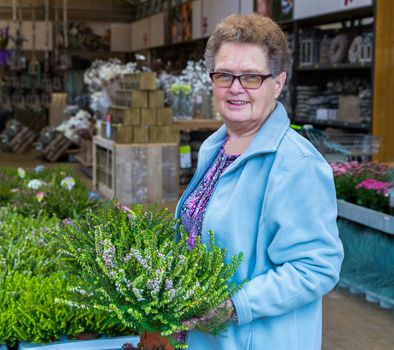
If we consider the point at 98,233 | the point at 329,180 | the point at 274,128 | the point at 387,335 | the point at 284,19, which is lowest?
the point at 387,335

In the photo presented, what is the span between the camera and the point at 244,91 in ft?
5.28

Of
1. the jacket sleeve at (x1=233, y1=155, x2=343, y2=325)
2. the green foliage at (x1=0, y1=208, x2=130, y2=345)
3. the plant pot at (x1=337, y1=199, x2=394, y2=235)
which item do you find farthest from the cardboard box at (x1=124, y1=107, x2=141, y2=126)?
the jacket sleeve at (x1=233, y1=155, x2=343, y2=325)

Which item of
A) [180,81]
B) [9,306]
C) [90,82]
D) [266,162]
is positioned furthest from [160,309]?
[90,82]

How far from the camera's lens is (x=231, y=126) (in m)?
1.69

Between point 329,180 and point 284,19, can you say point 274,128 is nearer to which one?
point 329,180

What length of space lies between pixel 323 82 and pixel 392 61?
1737mm

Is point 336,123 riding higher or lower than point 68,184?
higher

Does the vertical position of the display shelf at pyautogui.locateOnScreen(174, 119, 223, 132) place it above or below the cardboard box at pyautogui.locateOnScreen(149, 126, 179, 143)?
above

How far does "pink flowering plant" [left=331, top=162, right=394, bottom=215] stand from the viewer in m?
4.37

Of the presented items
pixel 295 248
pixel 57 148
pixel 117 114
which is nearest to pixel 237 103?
pixel 295 248

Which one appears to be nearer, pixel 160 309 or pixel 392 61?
pixel 160 309

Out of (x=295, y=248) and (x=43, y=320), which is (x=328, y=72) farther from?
(x=295, y=248)

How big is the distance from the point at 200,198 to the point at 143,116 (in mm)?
5574

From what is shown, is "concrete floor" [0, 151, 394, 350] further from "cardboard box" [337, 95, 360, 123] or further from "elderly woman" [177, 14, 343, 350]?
"cardboard box" [337, 95, 360, 123]
